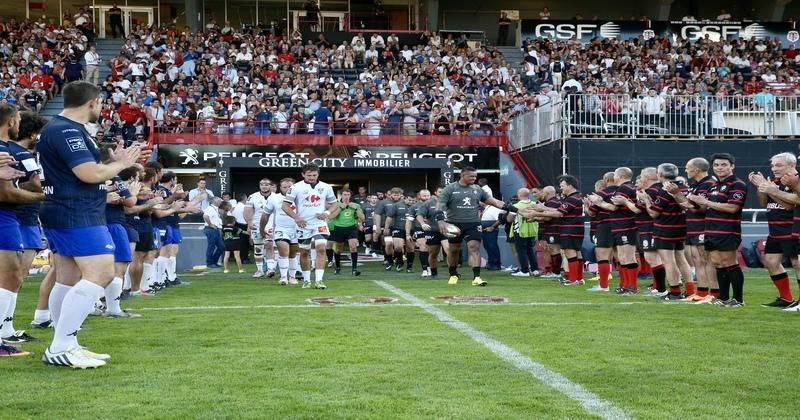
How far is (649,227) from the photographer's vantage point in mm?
14094

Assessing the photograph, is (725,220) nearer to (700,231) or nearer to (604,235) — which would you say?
(700,231)

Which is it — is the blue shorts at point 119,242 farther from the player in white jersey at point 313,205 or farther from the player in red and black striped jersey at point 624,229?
the player in red and black striped jersey at point 624,229

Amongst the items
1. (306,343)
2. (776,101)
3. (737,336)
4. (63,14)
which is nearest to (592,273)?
(776,101)

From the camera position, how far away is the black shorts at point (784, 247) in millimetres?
11648

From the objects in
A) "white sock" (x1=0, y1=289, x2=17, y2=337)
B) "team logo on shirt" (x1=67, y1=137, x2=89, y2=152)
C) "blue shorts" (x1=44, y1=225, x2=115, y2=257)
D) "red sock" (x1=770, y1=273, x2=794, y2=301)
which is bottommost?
"red sock" (x1=770, y1=273, x2=794, y2=301)

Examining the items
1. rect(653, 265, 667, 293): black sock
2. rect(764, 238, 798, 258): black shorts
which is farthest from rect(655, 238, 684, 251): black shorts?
rect(764, 238, 798, 258): black shorts

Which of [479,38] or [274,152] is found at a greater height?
[479,38]

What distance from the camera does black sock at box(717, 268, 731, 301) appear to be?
12.1 m

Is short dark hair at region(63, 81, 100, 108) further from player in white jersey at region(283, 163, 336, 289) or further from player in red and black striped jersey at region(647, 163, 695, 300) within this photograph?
player in white jersey at region(283, 163, 336, 289)

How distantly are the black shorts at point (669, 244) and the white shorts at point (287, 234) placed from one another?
6.03m

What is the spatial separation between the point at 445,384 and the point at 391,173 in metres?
26.9

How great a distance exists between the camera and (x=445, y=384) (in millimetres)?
6328

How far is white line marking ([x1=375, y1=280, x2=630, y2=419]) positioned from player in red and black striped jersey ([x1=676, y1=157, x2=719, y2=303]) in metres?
3.77

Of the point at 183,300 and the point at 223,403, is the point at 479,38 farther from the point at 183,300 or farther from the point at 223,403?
the point at 223,403
